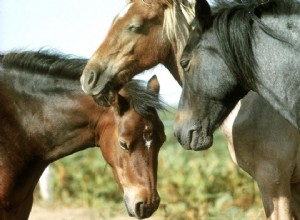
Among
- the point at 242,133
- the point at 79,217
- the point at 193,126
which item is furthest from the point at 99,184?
the point at 193,126

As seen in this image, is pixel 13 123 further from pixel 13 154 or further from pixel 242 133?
pixel 242 133

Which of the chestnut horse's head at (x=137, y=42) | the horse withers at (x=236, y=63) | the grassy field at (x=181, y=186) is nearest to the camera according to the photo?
the horse withers at (x=236, y=63)

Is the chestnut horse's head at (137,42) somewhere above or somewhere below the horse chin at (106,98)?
above

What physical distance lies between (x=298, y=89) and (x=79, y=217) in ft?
18.2

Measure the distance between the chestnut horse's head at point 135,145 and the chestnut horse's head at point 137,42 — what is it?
17 cm

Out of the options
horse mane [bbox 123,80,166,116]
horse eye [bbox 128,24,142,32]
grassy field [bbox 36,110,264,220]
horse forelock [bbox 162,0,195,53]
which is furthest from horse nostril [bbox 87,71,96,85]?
grassy field [bbox 36,110,264,220]

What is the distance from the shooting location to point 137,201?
6324 millimetres

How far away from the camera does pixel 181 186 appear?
10727mm

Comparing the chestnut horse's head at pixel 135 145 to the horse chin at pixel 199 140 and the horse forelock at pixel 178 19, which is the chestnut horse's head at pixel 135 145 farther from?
the horse chin at pixel 199 140

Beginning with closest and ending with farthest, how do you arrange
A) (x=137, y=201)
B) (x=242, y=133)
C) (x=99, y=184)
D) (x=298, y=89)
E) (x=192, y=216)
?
(x=298, y=89)
(x=137, y=201)
(x=242, y=133)
(x=192, y=216)
(x=99, y=184)

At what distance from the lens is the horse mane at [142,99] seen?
20.9ft

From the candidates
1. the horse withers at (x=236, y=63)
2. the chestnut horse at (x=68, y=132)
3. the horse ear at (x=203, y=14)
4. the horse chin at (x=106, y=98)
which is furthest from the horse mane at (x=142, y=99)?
the horse ear at (x=203, y=14)

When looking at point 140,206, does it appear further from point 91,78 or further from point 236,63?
point 236,63

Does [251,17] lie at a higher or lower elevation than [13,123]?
higher
